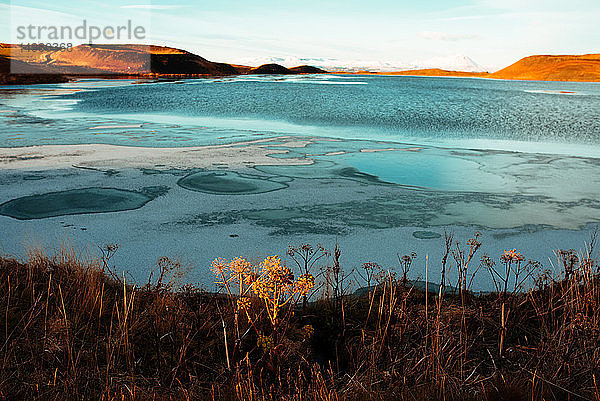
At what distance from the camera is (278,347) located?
8.44ft

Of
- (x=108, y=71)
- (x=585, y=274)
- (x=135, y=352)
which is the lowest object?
(x=135, y=352)

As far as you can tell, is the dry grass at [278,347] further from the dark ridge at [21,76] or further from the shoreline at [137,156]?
the dark ridge at [21,76]

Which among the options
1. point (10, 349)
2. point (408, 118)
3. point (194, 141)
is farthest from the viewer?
point (408, 118)

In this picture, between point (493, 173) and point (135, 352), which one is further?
point (493, 173)

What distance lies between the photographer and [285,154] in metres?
11.1

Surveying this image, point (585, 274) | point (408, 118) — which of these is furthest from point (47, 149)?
point (408, 118)

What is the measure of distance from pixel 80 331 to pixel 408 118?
820 inches

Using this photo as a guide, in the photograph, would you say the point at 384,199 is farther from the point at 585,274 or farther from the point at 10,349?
the point at 10,349

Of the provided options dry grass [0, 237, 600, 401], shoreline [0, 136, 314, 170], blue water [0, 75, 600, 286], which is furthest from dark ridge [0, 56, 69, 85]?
dry grass [0, 237, 600, 401]

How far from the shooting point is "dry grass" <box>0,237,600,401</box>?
2.58 meters

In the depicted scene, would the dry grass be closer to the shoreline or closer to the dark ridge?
the shoreline

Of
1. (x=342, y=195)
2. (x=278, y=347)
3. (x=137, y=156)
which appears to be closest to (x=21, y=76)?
(x=137, y=156)

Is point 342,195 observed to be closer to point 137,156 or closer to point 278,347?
point 278,347

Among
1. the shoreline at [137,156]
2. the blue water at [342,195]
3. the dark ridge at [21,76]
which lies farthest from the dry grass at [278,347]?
the dark ridge at [21,76]
